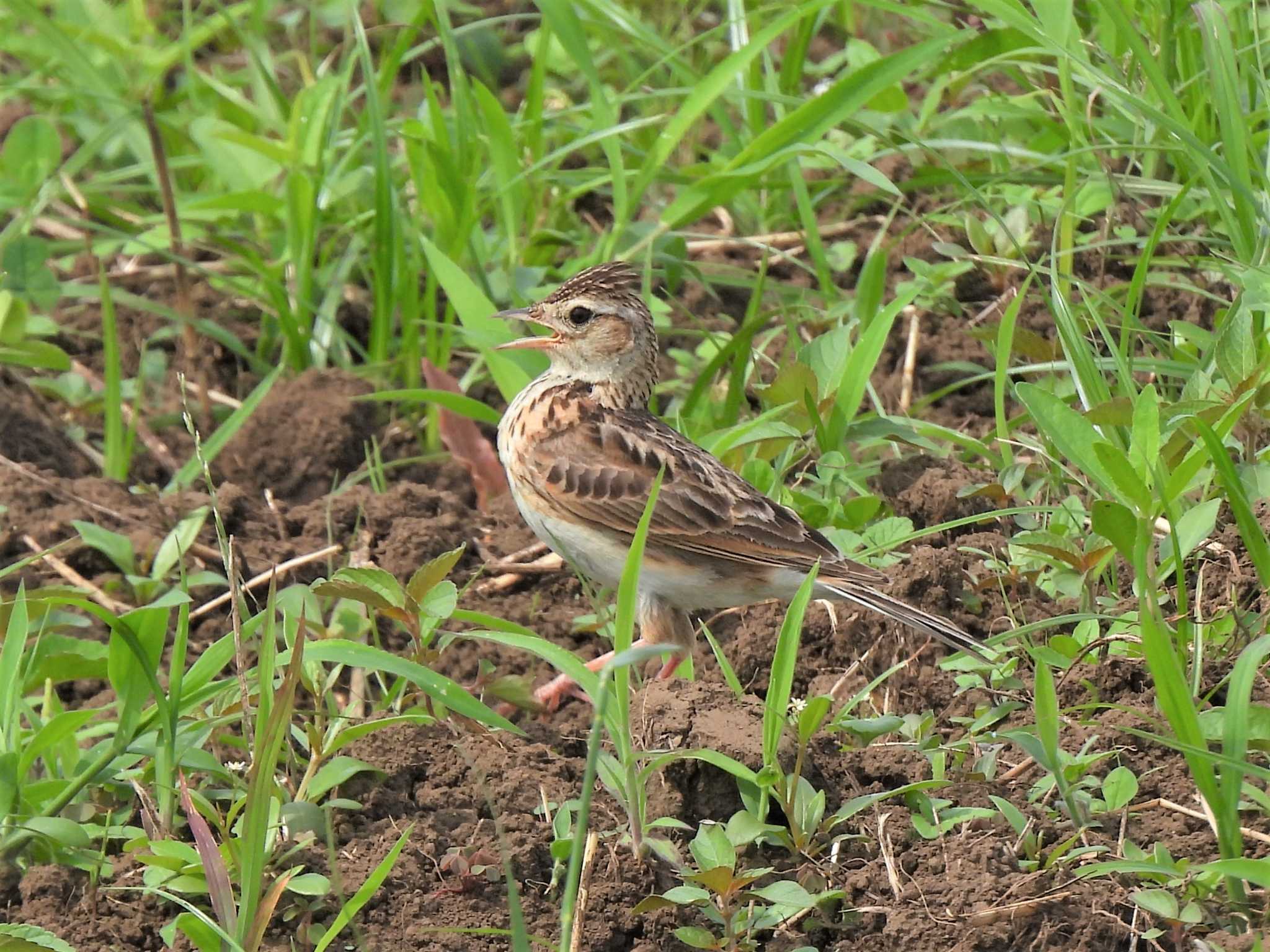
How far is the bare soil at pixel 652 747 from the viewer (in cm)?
367

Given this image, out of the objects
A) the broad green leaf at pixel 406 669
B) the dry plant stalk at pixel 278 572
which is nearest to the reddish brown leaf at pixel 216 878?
the broad green leaf at pixel 406 669

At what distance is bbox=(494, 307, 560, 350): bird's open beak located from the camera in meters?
5.57

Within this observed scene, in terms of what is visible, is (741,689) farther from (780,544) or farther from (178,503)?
(178,503)

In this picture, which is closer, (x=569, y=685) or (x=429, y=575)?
(x=429, y=575)

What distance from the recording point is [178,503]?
578 cm

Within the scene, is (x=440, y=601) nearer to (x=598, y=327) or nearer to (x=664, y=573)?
(x=664, y=573)

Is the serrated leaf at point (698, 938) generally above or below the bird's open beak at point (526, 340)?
below

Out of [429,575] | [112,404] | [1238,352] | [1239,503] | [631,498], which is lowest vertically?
[631,498]

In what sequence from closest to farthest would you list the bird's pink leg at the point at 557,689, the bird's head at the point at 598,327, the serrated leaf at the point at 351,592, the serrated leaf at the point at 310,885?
the serrated leaf at the point at 310,885 < the serrated leaf at the point at 351,592 < the bird's pink leg at the point at 557,689 < the bird's head at the point at 598,327

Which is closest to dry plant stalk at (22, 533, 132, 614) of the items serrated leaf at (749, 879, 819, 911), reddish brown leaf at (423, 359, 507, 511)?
reddish brown leaf at (423, 359, 507, 511)

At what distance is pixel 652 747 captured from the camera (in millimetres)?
4148

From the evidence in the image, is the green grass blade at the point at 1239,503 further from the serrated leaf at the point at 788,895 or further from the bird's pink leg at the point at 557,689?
the bird's pink leg at the point at 557,689

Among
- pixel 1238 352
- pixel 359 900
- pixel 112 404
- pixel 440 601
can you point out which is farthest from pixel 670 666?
pixel 112 404

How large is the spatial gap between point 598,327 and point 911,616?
63.6 inches
